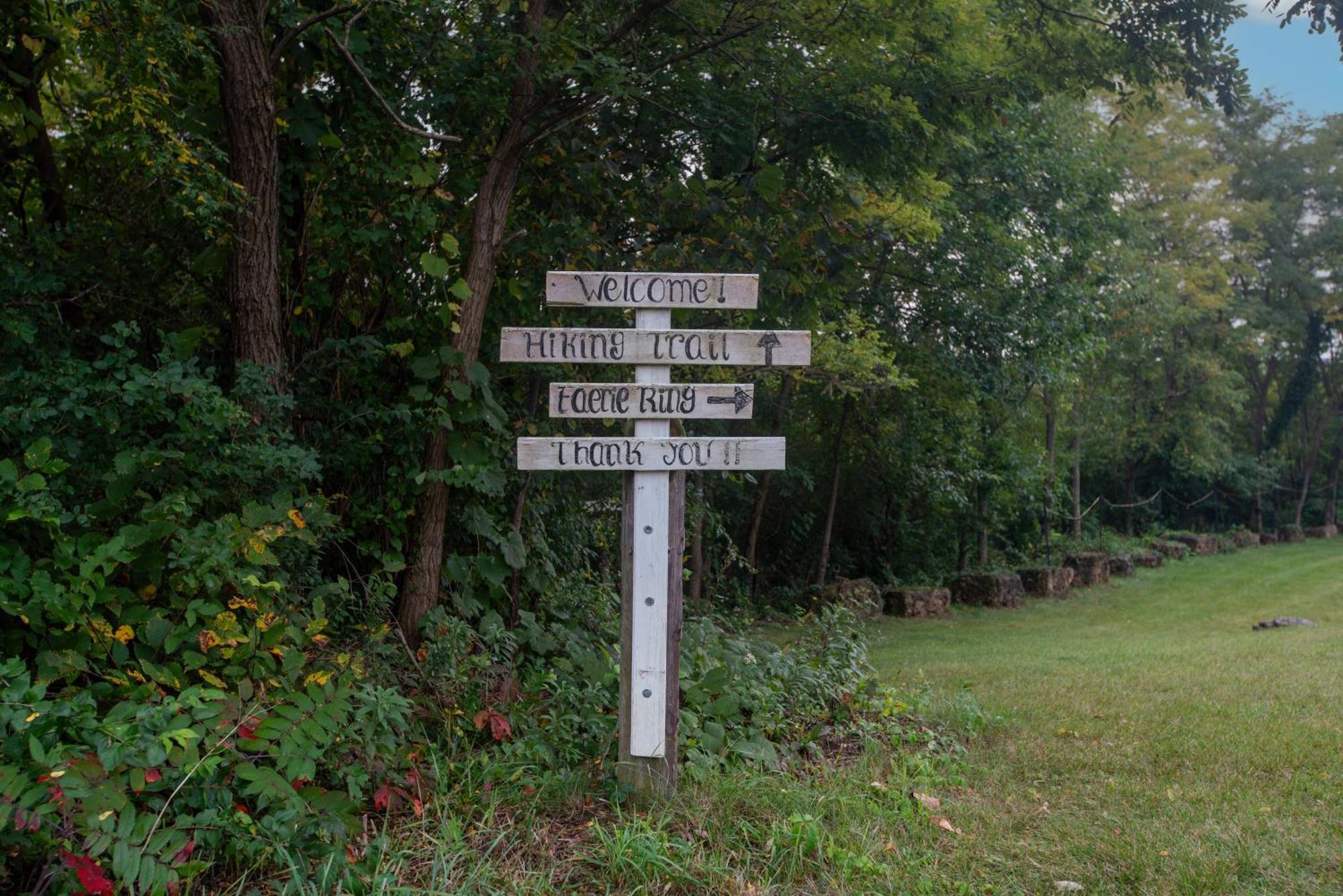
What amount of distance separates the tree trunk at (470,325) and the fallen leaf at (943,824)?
9.36 ft

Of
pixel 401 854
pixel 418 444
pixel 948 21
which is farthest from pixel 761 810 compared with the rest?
pixel 948 21

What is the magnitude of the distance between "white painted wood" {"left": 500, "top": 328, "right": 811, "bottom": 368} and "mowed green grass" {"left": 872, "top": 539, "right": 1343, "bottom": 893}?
2.20 m

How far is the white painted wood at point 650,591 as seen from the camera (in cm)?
454

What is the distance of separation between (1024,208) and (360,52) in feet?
39.2

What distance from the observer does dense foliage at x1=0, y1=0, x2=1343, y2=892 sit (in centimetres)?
390

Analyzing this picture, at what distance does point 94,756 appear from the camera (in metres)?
3.44

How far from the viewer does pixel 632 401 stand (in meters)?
4.67

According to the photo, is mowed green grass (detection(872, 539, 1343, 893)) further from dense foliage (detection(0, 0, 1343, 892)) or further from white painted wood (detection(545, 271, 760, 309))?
white painted wood (detection(545, 271, 760, 309))

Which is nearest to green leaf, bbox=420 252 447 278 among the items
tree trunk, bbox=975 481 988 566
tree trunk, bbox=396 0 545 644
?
tree trunk, bbox=396 0 545 644

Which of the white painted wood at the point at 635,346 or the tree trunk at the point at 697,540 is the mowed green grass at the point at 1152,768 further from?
the white painted wood at the point at 635,346

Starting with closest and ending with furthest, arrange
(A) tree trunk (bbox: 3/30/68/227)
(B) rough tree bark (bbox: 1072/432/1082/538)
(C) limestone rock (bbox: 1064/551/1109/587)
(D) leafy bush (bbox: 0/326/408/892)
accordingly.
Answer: (D) leafy bush (bbox: 0/326/408/892) → (A) tree trunk (bbox: 3/30/68/227) → (C) limestone rock (bbox: 1064/551/1109/587) → (B) rough tree bark (bbox: 1072/432/1082/538)

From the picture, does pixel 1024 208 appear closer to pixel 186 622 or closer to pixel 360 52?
pixel 360 52

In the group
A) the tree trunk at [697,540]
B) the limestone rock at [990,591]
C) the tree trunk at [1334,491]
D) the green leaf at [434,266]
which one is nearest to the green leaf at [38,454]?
the green leaf at [434,266]

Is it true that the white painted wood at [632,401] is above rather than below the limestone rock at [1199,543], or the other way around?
above
